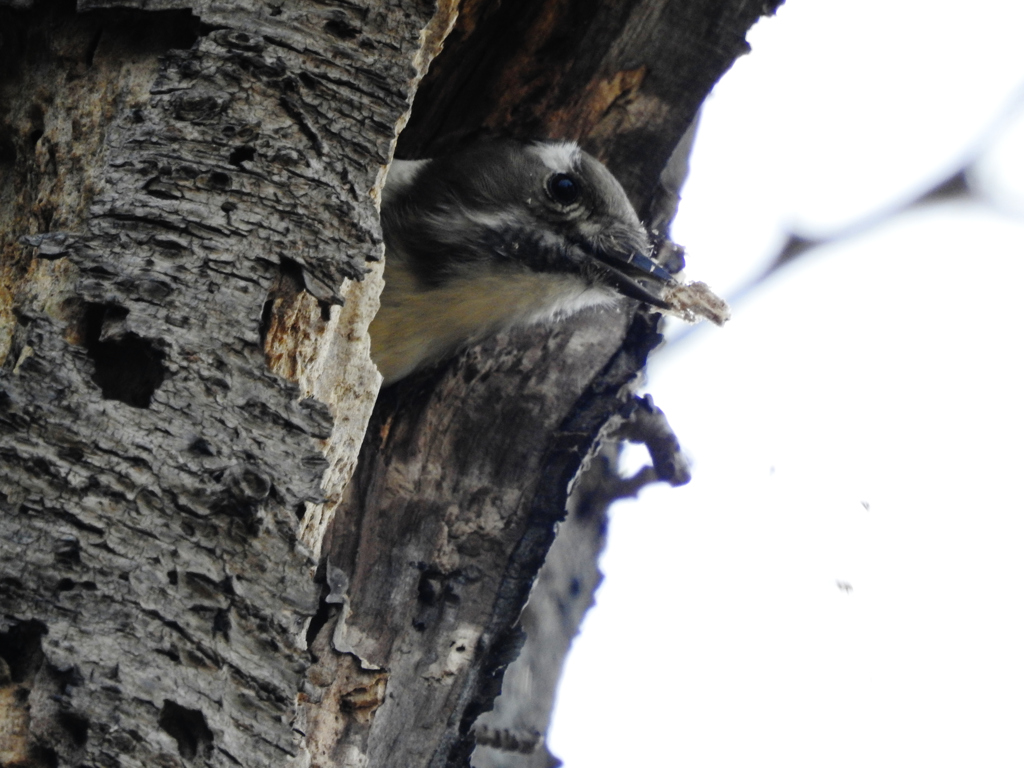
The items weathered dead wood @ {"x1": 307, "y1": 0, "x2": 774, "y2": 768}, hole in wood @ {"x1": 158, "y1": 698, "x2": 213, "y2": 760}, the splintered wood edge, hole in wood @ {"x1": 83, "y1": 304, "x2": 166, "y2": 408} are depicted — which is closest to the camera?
hole in wood @ {"x1": 158, "y1": 698, "x2": 213, "y2": 760}

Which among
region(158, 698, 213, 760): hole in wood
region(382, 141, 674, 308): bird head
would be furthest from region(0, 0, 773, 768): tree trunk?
region(382, 141, 674, 308): bird head

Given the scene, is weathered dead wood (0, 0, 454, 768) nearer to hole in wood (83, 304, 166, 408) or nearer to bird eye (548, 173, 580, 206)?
hole in wood (83, 304, 166, 408)

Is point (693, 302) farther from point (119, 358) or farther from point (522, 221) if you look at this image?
point (119, 358)

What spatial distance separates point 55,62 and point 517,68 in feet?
4.19

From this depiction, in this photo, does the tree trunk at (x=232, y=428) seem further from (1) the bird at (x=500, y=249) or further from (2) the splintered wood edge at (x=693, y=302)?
(2) the splintered wood edge at (x=693, y=302)

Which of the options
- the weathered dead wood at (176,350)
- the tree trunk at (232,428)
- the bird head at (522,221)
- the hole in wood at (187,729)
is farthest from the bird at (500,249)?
the hole in wood at (187,729)

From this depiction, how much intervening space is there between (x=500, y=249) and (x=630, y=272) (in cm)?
37

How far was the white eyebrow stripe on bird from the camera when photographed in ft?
9.71

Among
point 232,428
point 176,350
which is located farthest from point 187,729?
point 176,350

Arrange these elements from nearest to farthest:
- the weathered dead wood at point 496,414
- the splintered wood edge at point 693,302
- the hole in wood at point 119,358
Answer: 1. the hole in wood at point 119,358
2. the weathered dead wood at point 496,414
3. the splintered wood edge at point 693,302

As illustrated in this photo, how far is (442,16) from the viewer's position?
2.13 meters

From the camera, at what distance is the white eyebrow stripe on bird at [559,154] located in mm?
2959

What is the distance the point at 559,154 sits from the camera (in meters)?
2.99

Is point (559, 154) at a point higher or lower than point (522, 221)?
higher
